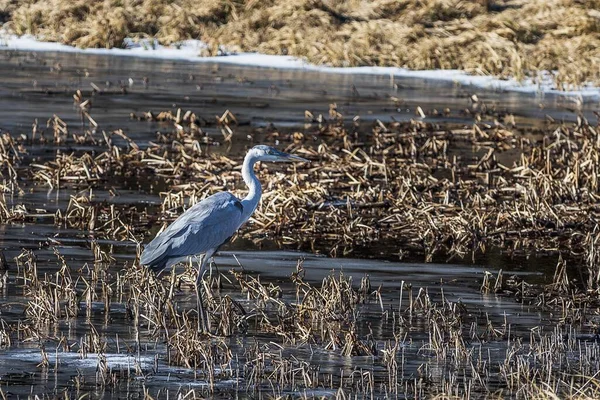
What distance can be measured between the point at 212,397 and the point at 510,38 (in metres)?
31.5

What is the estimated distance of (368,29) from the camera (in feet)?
127

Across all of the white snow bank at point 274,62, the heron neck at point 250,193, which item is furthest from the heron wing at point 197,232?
the white snow bank at point 274,62

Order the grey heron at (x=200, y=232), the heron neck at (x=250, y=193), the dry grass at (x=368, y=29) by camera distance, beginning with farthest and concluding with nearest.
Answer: the dry grass at (x=368, y=29)
the heron neck at (x=250, y=193)
the grey heron at (x=200, y=232)

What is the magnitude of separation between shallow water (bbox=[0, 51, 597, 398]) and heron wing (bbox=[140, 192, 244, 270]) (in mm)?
558

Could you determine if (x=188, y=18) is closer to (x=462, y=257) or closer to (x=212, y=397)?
(x=462, y=257)

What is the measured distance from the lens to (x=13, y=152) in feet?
58.8

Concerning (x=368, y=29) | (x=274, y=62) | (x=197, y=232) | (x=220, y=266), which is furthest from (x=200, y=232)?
(x=368, y=29)

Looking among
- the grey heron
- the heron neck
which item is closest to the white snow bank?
the heron neck

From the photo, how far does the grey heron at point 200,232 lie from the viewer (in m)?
9.49

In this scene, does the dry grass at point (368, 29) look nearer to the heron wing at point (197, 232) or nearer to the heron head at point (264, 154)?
the heron head at point (264, 154)

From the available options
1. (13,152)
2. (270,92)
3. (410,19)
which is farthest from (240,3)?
(13,152)

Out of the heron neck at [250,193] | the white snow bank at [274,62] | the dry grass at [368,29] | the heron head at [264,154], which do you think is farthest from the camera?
the dry grass at [368,29]

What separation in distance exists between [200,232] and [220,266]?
2157 mm

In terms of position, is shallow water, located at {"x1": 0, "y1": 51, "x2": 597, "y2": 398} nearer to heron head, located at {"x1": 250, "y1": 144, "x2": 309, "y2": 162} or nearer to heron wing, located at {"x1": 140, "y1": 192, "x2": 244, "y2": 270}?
heron wing, located at {"x1": 140, "y1": 192, "x2": 244, "y2": 270}
